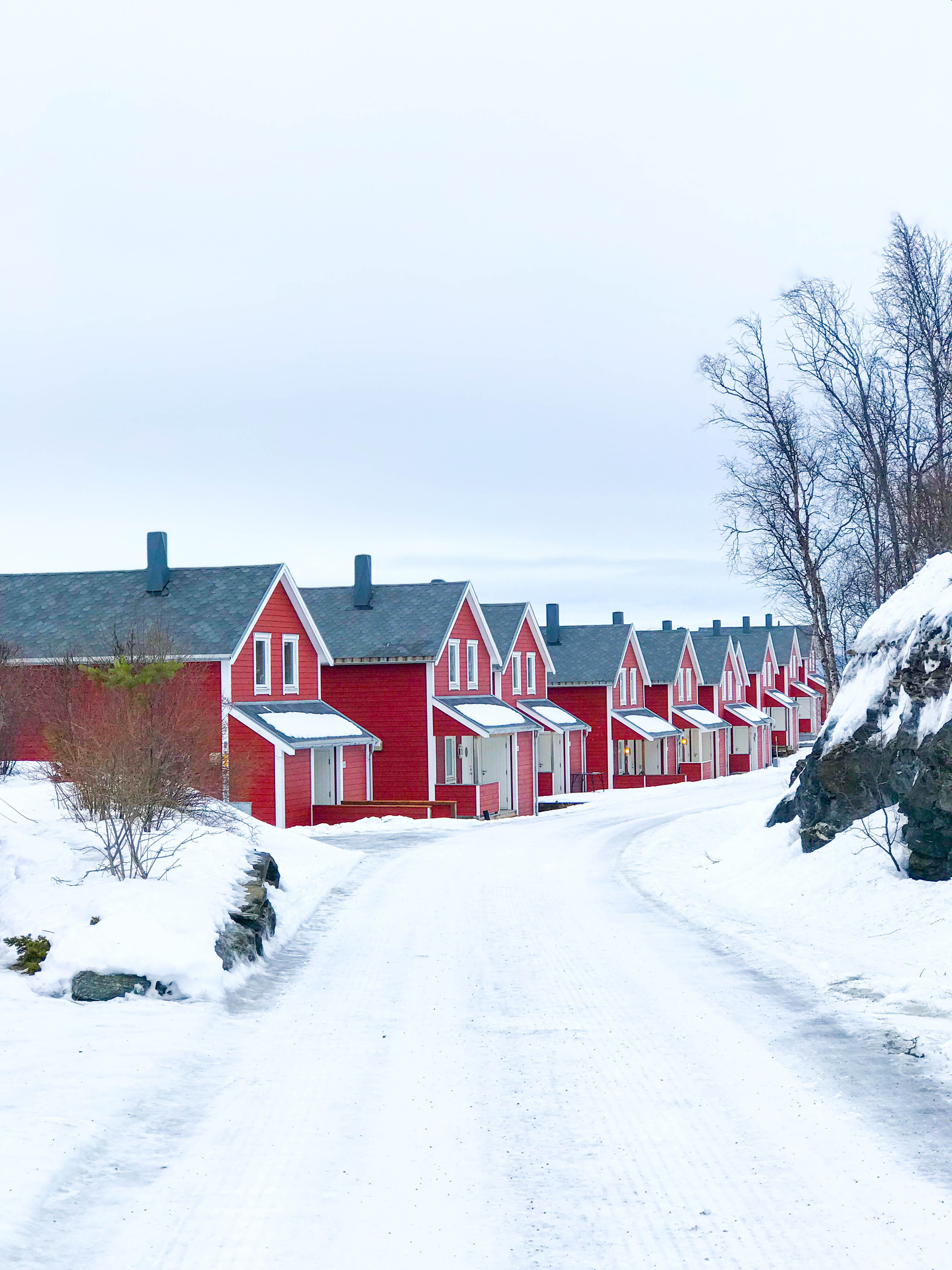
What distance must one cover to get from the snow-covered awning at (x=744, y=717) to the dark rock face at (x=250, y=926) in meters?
57.8

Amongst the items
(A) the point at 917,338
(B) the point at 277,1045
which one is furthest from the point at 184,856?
(A) the point at 917,338

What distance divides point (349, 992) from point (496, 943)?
2.79m

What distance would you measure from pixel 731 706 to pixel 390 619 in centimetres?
3517

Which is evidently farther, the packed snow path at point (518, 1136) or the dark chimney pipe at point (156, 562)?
the dark chimney pipe at point (156, 562)

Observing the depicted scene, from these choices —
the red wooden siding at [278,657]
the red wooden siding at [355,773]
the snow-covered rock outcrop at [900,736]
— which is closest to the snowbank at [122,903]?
the snow-covered rock outcrop at [900,736]

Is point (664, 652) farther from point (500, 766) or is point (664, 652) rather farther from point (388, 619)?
point (388, 619)

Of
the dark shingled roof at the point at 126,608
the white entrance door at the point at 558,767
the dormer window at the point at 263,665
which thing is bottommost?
the white entrance door at the point at 558,767

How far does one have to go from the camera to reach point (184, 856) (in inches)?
601

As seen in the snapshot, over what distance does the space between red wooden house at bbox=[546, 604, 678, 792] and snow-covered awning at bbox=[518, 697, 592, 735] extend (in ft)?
7.24

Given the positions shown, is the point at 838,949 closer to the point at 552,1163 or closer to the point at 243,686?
the point at 552,1163

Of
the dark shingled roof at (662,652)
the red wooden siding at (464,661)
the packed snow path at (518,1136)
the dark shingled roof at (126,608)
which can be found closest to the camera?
the packed snow path at (518,1136)

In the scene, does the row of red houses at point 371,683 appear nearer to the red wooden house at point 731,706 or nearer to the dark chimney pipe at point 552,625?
the dark chimney pipe at point 552,625

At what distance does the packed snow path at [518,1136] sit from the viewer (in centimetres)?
547

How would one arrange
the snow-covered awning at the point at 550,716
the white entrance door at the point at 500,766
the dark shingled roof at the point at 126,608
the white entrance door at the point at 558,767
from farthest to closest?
1. the white entrance door at the point at 558,767
2. the snow-covered awning at the point at 550,716
3. the white entrance door at the point at 500,766
4. the dark shingled roof at the point at 126,608
